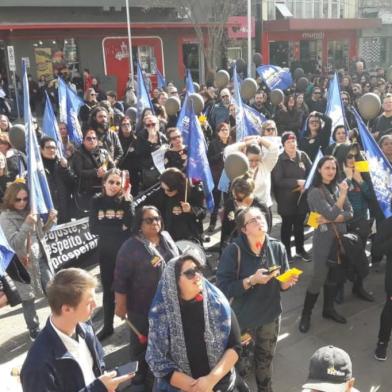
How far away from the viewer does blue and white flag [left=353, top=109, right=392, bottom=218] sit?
15.9 ft

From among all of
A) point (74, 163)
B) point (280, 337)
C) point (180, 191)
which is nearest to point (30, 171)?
point (180, 191)

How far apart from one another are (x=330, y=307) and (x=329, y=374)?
291 cm

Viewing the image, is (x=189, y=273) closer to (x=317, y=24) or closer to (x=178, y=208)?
(x=178, y=208)

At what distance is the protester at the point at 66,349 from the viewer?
7.66 feet

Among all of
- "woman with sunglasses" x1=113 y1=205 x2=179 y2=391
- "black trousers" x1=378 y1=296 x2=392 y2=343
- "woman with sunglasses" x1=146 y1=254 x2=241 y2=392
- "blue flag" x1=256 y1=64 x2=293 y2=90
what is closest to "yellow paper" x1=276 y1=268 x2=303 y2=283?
"woman with sunglasses" x1=146 y1=254 x2=241 y2=392

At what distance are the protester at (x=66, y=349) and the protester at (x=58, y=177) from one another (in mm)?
4123

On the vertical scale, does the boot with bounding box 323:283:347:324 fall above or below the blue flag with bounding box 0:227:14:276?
below

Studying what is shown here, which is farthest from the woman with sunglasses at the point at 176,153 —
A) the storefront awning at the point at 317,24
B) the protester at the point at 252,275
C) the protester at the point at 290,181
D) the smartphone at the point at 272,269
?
the storefront awning at the point at 317,24

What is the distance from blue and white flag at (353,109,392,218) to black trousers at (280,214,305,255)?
1513 mm

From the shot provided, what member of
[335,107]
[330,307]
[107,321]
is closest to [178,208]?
[107,321]

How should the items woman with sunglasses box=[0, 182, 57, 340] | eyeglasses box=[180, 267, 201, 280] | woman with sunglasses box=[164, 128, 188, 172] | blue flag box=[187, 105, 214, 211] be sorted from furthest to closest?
woman with sunglasses box=[164, 128, 188, 172]
blue flag box=[187, 105, 214, 211]
woman with sunglasses box=[0, 182, 57, 340]
eyeglasses box=[180, 267, 201, 280]

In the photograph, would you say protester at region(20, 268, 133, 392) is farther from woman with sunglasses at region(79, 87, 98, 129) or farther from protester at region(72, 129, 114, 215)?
woman with sunglasses at region(79, 87, 98, 129)

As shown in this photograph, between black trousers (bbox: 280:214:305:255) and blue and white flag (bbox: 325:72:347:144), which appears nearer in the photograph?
black trousers (bbox: 280:214:305:255)

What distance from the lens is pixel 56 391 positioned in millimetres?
2361
